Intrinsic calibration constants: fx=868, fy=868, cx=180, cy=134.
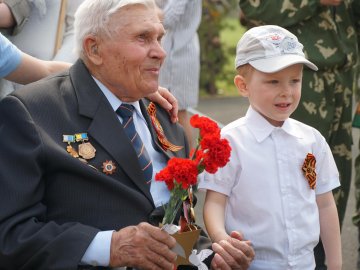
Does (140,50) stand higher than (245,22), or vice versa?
(140,50)

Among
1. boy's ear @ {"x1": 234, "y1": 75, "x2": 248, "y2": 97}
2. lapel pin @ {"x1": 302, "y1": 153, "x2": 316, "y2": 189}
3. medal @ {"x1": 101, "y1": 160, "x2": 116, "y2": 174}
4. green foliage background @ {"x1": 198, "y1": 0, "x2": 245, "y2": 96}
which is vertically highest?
boy's ear @ {"x1": 234, "y1": 75, "x2": 248, "y2": 97}

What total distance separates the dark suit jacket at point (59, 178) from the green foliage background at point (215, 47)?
8.06 metres

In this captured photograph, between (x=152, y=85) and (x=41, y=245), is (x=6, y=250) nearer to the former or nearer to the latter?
(x=41, y=245)

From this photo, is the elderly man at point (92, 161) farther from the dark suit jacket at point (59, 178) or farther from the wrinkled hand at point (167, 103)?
the wrinkled hand at point (167, 103)

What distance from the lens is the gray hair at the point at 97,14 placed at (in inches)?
128

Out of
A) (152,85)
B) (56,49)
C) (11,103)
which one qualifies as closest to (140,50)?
(152,85)

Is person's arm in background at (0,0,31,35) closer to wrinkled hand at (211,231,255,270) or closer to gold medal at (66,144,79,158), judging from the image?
gold medal at (66,144,79,158)

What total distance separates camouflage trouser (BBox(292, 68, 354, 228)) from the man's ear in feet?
6.76

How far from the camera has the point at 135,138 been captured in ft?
11.0

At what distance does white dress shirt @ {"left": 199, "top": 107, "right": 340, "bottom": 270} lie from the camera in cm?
353

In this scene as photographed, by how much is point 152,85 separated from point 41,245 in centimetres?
77

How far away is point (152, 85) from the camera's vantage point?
132 inches

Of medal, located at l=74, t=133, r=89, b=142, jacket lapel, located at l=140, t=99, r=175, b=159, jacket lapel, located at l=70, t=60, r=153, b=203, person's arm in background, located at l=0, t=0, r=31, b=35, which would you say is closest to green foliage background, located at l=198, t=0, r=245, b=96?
person's arm in background, located at l=0, t=0, r=31, b=35

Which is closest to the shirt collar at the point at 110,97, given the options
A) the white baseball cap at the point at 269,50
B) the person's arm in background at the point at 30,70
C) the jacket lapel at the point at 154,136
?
the jacket lapel at the point at 154,136
